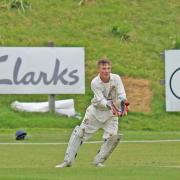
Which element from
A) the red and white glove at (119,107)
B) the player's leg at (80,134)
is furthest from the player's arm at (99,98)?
the player's leg at (80,134)

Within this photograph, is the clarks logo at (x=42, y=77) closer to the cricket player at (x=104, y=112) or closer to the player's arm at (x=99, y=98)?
the cricket player at (x=104, y=112)

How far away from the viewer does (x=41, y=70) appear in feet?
93.6

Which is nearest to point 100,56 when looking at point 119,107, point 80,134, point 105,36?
point 105,36

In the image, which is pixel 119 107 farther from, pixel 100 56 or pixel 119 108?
pixel 100 56

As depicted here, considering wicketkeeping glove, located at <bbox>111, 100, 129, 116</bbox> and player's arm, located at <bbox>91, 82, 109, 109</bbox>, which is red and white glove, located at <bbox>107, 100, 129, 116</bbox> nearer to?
wicketkeeping glove, located at <bbox>111, 100, 129, 116</bbox>

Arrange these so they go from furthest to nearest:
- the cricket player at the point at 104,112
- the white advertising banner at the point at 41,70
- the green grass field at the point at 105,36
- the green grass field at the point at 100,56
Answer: the green grass field at the point at 105,36, the white advertising banner at the point at 41,70, the green grass field at the point at 100,56, the cricket player at the point at 104,112

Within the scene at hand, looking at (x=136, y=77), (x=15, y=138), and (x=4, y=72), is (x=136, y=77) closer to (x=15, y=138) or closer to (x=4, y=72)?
(x=4, y=72)

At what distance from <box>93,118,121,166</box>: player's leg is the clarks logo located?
1234cm

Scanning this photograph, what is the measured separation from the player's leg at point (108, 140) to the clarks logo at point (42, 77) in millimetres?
12338

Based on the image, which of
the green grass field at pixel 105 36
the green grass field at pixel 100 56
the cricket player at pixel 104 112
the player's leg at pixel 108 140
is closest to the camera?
the cricket player at pixel 104 112

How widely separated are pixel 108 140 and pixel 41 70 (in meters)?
12.6

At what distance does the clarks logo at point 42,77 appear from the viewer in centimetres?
2838

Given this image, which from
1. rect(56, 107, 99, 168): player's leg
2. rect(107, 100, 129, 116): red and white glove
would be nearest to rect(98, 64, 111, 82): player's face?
rect(107, 100, 129, 116): red and white glove

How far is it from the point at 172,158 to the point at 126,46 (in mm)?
15452
